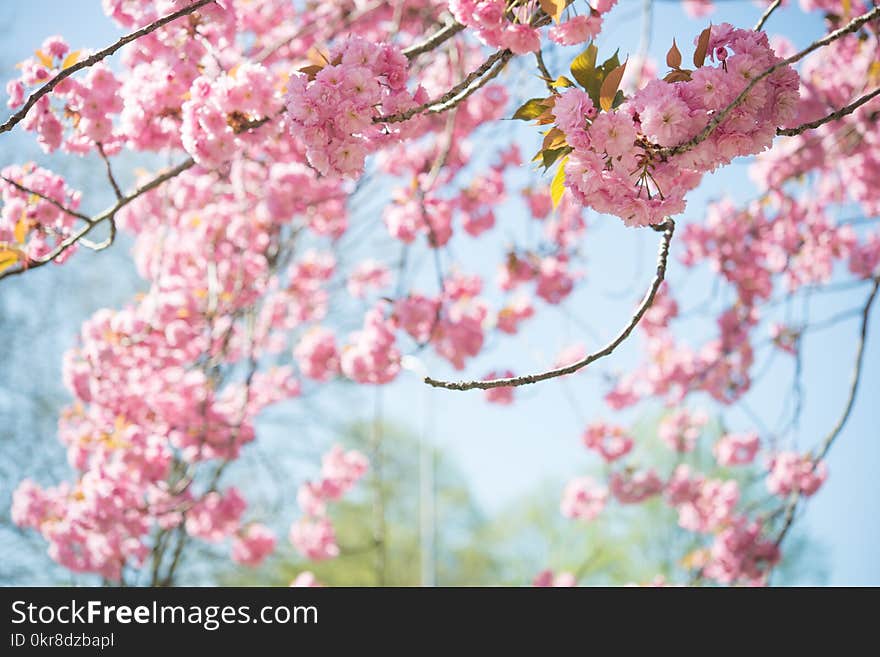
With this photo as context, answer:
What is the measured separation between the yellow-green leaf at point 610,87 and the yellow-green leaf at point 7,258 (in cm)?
126

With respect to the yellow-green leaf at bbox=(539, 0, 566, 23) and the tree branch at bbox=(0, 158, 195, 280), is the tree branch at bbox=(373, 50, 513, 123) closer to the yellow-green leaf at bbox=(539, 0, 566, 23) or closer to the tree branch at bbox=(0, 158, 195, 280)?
the yellow-green leaf at bbox=(539, 0, 566, 23)

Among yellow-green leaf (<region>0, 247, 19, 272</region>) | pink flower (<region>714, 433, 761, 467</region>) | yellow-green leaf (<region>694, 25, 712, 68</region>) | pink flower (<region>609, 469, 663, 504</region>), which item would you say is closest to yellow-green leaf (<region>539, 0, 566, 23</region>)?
yellow-green leaf (<region>694, 25, 712, 68</region>)

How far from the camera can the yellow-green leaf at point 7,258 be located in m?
1.60

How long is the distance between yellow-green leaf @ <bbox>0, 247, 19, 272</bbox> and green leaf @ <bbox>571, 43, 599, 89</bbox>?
123cm

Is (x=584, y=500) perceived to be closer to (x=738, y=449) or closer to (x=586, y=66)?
(x=738, y=449)

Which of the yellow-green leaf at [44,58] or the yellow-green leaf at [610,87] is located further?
the yellow-green leaf at [44,58]

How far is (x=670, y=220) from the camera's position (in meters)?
1.25

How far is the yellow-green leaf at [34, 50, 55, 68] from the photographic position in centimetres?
171

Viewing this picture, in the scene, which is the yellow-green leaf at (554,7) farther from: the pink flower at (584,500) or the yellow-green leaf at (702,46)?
the pink flower at (584,500)

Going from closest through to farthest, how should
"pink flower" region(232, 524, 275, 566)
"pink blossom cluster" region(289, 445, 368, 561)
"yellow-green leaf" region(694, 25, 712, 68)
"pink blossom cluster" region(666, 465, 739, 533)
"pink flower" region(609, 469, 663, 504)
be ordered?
"yellow-green leaf" region(694, 25, 712, 68) → "pink flower" region(232, 524, 275, 566) → "pink blossom cluster" region(666, 465, 739, 533) → "pink flower" region(609, 469, 663, 504) → "pink blossom cluster" region(289, 445, 368, 561)

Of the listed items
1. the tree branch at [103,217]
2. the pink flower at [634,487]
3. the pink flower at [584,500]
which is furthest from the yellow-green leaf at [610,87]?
the pink flower at [584,500]

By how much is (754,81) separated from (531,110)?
0.34m

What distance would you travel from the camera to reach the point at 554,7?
1.22m

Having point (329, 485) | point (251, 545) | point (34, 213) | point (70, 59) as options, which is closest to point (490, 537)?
point (329, 485)
